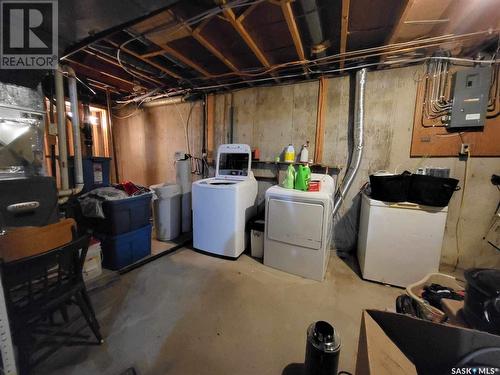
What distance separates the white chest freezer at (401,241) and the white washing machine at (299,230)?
43 cm

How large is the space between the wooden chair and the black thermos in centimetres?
137

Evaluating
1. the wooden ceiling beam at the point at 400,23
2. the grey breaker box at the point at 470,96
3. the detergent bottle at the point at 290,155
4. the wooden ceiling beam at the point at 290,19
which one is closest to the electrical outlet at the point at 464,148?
the grey breaker box at the point at 470,96

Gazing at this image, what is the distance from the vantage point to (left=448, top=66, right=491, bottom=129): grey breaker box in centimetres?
198

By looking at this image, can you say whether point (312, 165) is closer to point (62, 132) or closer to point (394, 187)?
point (394, 187)

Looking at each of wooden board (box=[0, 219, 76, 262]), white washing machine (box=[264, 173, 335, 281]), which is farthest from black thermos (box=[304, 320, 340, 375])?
wooden board (box=[0, 219, 76, 262])

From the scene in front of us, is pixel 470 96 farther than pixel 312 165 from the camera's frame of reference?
No

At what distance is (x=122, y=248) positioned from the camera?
226cm

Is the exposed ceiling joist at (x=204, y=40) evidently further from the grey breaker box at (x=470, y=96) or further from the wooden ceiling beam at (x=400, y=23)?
the grey breaker box at (x=470, y=96)

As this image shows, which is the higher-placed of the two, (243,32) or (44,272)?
(243,32)

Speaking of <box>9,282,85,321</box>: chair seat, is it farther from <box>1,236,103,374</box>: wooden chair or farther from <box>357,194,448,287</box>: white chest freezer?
<box>357,194,448,287</box>: white chest freezer

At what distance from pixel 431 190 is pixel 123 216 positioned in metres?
3.06

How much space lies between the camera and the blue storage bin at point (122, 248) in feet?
7.25

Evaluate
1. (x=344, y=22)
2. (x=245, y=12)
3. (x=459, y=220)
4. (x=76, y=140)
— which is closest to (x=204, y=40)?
(x=245, y=12)

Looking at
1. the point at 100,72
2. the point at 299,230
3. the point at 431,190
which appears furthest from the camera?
the point at 100,72
